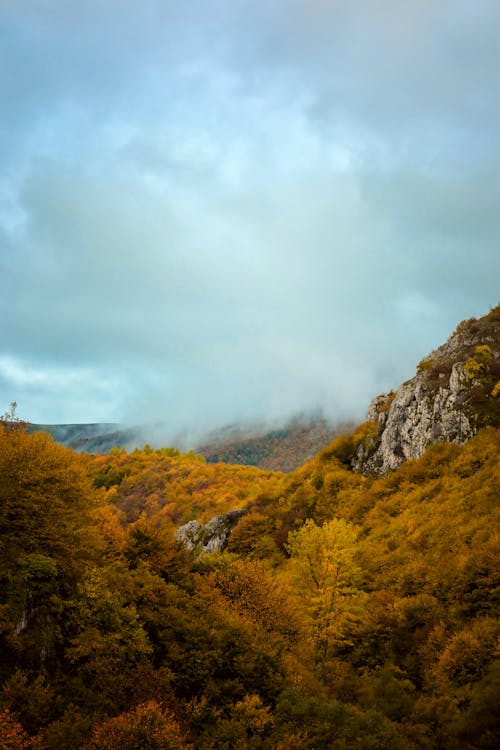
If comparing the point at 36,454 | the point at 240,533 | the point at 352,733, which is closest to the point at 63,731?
the point at 352,733

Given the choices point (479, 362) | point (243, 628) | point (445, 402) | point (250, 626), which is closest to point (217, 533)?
point (445, 402)

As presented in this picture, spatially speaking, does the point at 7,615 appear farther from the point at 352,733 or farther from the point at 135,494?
the point at 135,494

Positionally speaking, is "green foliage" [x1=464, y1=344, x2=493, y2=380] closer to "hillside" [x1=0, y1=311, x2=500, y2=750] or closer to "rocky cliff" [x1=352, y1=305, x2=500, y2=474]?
"rocky cliff" [x1=352, y1=305, x2=500, y2=474]

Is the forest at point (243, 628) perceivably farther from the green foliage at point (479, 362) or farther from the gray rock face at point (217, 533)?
the gray rock face at point (217, 533)

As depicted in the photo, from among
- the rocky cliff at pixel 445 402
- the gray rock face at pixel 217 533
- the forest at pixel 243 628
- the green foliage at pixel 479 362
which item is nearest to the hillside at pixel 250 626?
the forest at pixel 243 628

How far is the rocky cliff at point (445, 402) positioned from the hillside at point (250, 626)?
238 centimetres

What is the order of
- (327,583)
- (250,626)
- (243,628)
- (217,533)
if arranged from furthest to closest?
1. (217,533)
2. (327,583)
3. (250,626)
4. (243,628)

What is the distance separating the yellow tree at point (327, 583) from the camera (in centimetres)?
3938

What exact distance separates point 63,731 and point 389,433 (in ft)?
171

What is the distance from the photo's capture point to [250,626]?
34.1 metres

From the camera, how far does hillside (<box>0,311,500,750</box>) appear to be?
25656 mm

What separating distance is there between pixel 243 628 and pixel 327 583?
37.8ft

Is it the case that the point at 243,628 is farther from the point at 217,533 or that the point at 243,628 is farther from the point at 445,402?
the point at 217,533

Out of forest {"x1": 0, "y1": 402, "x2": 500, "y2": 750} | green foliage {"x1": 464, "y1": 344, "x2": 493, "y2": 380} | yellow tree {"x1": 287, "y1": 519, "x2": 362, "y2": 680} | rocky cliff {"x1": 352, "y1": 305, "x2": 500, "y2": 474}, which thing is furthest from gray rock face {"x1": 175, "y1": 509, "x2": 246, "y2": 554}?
green foliage {"x1": 464, "y1": 344, "x2": 493, "y2": 380}
